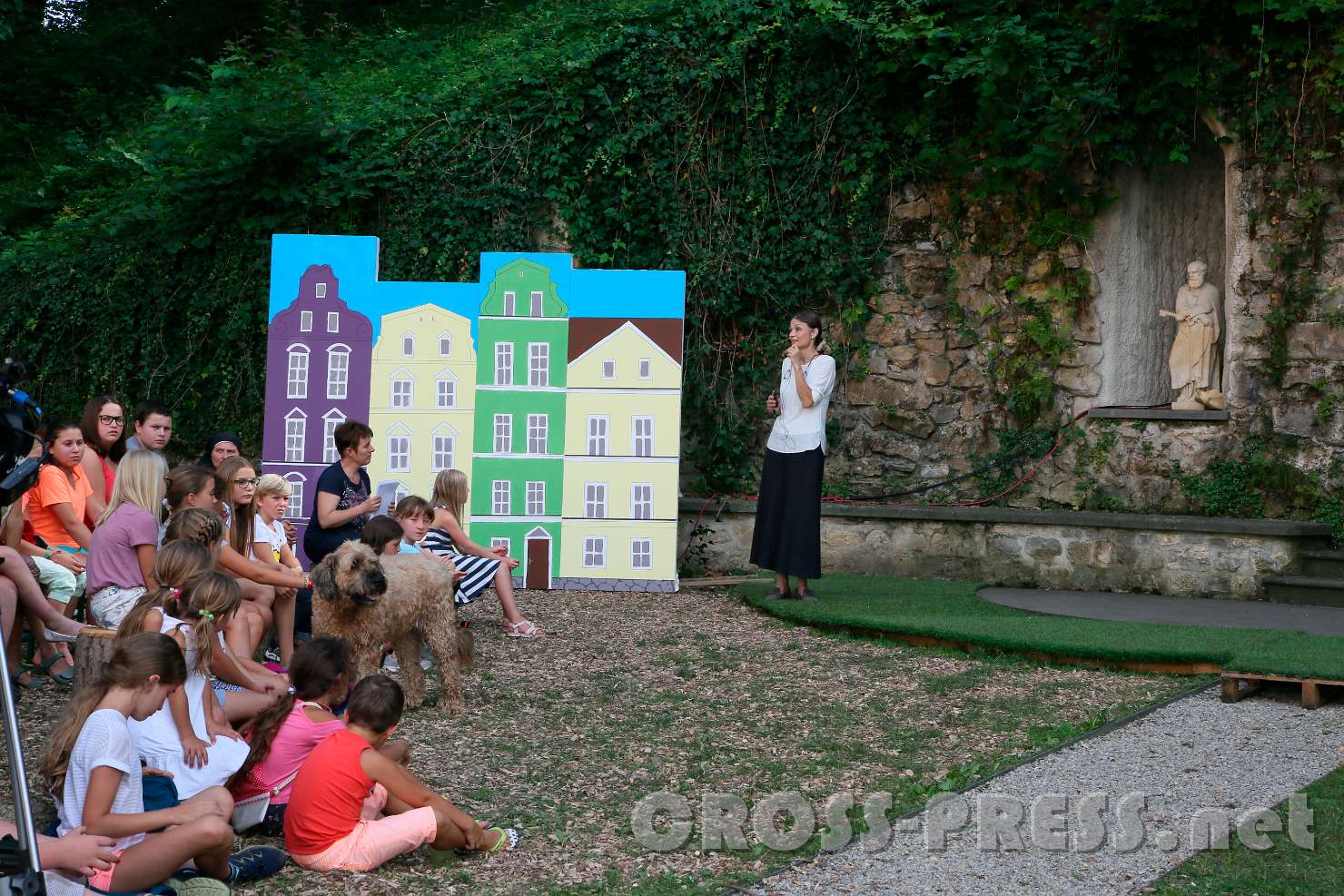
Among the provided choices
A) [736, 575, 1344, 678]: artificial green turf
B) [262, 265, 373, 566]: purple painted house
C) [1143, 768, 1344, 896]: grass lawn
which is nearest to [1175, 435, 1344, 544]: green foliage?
[736, 575, 1344, 678]: artificial green turf

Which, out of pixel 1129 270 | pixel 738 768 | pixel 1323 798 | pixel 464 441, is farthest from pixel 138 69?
pixel 1323 798

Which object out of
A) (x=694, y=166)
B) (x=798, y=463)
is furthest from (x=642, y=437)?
(x=694, y=166)

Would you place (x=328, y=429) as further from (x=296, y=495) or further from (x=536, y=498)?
(x=536, y=498)

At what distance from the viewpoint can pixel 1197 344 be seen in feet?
34.1

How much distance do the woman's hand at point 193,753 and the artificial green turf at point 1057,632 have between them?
431 cm

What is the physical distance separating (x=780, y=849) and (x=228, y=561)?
313 centimetres

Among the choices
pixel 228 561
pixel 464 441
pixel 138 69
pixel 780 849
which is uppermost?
pixel 138 69

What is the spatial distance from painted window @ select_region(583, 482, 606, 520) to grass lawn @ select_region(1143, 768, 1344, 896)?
5.98 m

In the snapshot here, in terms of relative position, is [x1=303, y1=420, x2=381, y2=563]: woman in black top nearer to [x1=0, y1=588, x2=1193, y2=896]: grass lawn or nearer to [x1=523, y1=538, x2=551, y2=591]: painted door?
[x1=0, y1=588, x2=1193, y2=896]: grass lawn

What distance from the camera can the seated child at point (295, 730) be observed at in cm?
417

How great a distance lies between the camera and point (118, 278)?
11812 mm

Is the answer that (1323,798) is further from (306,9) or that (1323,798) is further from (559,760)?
(306,9)

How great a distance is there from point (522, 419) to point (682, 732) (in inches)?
179

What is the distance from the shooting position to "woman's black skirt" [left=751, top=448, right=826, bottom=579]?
27.5 feet
